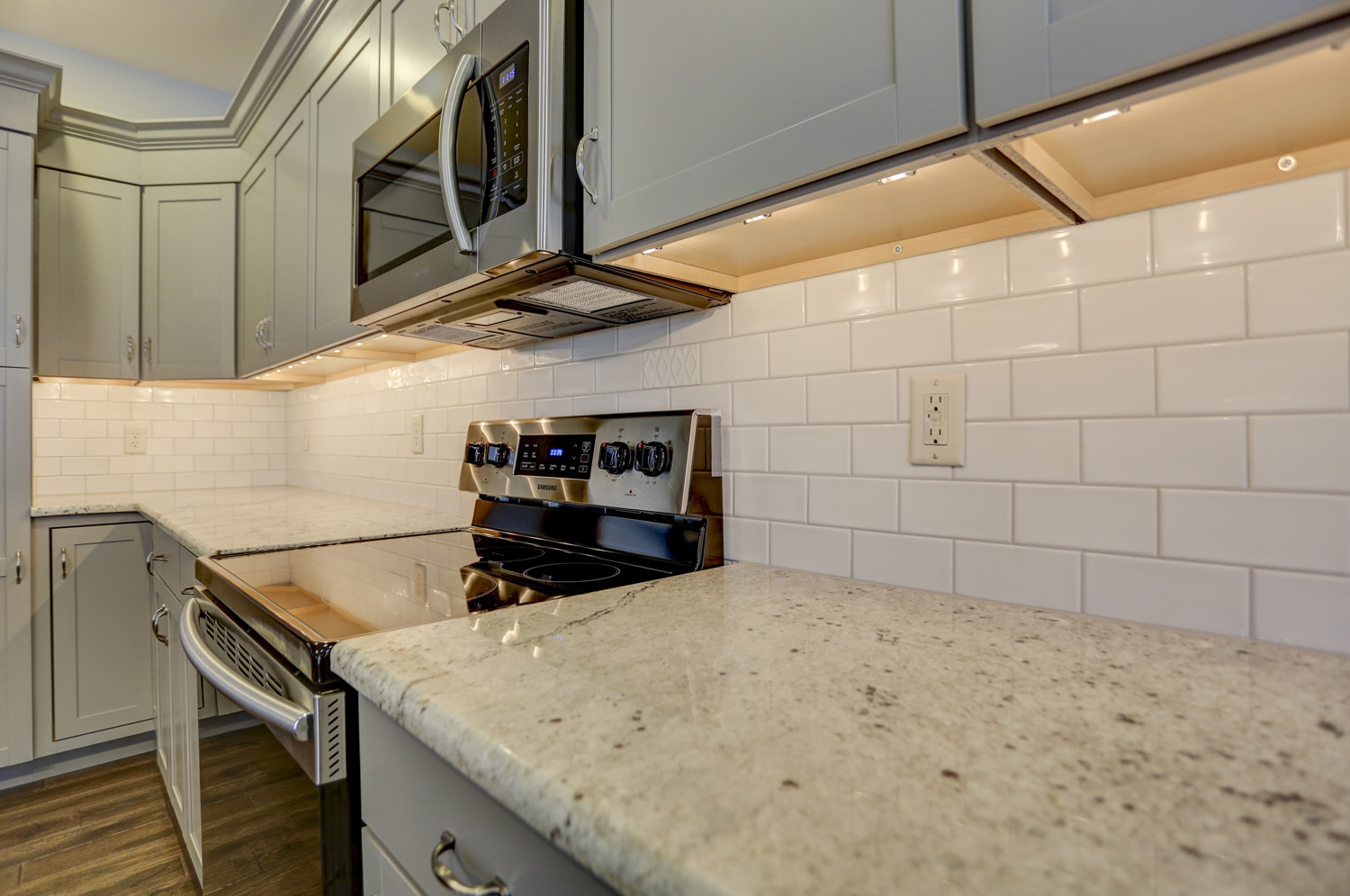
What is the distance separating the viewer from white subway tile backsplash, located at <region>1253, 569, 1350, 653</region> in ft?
2.03

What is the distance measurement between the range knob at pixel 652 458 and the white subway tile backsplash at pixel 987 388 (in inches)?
18.6

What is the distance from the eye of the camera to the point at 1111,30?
470 mm

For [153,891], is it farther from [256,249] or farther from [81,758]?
[256,249]

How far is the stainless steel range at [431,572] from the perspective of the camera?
734mm

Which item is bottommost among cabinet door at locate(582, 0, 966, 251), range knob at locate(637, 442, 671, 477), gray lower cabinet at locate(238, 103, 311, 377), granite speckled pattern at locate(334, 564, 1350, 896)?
granite speckled pattern at locate(334, 564, 1350, 896)

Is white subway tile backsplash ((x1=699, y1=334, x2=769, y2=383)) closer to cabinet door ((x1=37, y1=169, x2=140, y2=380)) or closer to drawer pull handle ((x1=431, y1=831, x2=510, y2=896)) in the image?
drawer pull handle ((x1=431, y1=831, x2=510, y2=896))

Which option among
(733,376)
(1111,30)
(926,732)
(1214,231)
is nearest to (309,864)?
(926,732)

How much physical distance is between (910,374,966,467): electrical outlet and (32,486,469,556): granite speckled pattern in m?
1.18

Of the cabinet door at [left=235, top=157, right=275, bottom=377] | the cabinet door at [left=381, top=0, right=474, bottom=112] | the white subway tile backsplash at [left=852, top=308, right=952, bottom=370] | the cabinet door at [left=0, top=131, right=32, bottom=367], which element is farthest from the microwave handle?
the cabinet door at [left=0, top=131, right=32, bottom=367]

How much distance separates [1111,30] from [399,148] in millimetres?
1268

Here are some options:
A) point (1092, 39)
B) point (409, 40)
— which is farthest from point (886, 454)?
point (409, 40)

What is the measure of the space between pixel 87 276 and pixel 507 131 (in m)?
2.48

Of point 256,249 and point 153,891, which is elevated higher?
point 256,249

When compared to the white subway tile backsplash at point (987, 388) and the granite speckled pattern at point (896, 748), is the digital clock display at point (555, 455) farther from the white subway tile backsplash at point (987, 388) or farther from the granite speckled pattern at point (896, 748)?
the white subway tile backsplash at point (987, 388)
